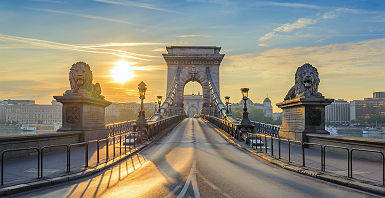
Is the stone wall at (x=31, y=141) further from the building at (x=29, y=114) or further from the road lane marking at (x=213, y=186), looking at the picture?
Result: the building at (x=29, y=114)

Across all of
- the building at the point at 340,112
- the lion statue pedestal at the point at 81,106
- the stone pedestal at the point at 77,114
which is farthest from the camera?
the building at the point at 340,112

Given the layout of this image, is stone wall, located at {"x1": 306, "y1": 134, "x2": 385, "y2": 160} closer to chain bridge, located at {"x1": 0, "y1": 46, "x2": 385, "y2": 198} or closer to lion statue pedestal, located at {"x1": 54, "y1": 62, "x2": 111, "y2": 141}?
chain bridge, located at {"x1": 0, "y1": 46, "x2": 385, "y2": 198}

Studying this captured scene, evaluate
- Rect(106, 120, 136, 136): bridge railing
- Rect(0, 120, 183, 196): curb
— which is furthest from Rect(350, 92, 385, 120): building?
Rect(0, 120, 183, 196): curb

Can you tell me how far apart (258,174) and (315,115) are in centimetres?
761

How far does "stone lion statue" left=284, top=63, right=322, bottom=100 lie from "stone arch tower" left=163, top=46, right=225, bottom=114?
62.1 meters

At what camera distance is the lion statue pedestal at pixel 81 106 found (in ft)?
53.2

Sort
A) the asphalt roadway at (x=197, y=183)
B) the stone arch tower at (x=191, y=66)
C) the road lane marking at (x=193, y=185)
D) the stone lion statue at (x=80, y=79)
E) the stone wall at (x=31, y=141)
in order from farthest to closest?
the stone arch tower at (x=191, y=66), the stone lion statue at (x=80, y=79), the stone wall at (x=31, y=141), the asphalt roadway at (x=197, y=183), the road lane marking at (x=193, y=185)

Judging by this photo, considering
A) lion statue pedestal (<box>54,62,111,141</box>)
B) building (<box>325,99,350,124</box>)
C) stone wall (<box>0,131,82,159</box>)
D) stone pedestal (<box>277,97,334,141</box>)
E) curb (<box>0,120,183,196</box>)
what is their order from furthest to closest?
building (<box>325,99,350,124</box>)
lion statue pedestal (<box>54,62,111,141</box>)
stone pedestal (<box>277,97,334,141</box>)
stone wall (<box>0,131,82,159</box>)
curb (<box>0,120,183,196</box>)

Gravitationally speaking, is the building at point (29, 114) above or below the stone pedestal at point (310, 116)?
below

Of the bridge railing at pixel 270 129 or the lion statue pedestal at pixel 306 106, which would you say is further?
the bridge railing at pixel 270 129

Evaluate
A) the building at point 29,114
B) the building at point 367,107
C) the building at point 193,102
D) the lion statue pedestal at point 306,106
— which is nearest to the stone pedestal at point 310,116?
the lion statue pedestal at point 306,106

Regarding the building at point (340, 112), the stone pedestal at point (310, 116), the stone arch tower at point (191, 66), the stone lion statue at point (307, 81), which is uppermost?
the stone arch tower at point (191, 66)

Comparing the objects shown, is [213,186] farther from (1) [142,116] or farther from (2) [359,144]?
(1) [142,116]

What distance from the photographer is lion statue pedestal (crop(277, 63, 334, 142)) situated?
15797 mm
